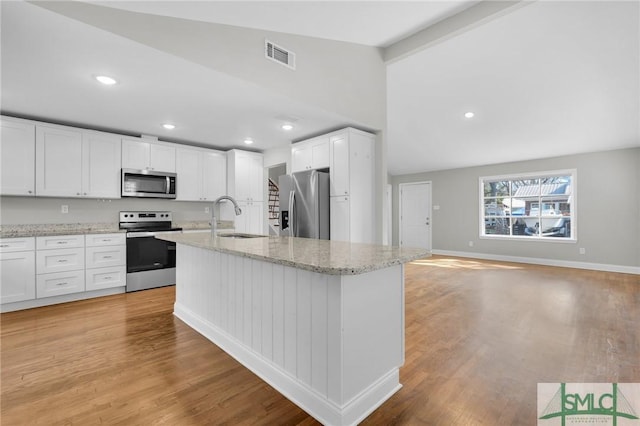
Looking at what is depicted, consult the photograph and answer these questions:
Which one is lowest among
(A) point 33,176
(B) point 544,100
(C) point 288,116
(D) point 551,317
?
(D) point 551,317

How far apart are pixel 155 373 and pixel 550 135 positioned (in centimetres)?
661

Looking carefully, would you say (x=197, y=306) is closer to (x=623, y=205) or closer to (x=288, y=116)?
(x=288, y=116)

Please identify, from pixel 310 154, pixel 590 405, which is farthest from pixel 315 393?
pixel 310 154

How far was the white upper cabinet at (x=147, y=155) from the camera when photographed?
4156 mm

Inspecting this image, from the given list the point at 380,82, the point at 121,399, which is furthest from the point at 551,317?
the point at 121,399

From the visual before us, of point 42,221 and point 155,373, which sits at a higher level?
point 42,221

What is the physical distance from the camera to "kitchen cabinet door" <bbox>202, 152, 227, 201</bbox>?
4.98 meters

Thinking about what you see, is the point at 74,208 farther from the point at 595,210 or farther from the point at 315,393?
the point at 595,210

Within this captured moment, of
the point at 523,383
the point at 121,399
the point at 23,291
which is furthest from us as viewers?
the point at 23,291

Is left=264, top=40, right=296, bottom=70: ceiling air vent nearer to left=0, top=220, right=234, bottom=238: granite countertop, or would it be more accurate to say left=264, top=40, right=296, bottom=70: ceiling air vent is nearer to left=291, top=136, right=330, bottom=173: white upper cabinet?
left=291, top=136, right=330, bottom=173: white upper cabinet

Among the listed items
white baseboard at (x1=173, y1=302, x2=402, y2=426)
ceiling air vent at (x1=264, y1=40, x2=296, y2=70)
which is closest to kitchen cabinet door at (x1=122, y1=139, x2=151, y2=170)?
ceiling air vent at (x1=264, y1=40, x2=296, y2=70)

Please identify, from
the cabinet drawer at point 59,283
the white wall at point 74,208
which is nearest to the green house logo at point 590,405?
the cabinet drawer at point 59,283

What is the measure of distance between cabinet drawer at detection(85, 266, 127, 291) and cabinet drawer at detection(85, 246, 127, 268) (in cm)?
7

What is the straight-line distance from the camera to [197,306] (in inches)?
107
